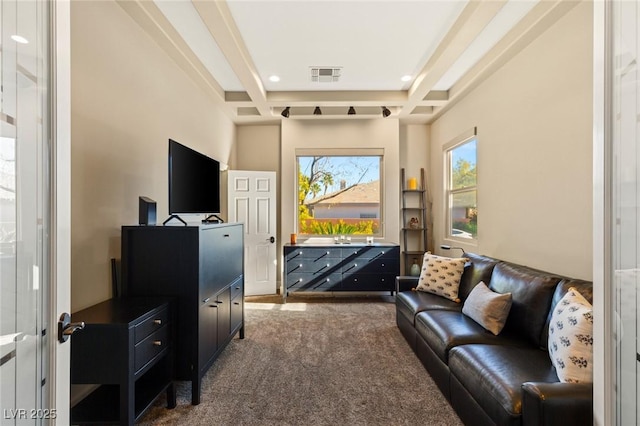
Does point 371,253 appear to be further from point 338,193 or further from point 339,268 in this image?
point 338,193

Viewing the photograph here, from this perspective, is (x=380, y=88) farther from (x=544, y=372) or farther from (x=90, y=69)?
(x=544, y=372)

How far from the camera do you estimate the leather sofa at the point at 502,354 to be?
4.01 feet

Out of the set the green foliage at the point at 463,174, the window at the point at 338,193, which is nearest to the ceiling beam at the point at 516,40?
the green foliage at the point at 463,174

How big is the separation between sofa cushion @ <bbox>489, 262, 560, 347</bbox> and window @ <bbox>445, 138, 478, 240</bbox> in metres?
1.61

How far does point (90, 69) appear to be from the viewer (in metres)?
1.99

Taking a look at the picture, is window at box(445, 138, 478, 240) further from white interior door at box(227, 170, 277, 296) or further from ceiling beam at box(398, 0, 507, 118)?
white interior door at box(227, 170, 277, 296)

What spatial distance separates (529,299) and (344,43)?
2.76 m

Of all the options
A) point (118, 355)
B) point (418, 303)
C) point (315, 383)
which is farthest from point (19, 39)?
point (418, 303)

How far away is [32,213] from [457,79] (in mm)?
4275

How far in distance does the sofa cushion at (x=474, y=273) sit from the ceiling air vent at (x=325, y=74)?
2.63m

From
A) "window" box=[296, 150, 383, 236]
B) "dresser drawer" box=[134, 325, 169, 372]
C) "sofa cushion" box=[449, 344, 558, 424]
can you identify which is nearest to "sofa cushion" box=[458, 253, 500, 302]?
"sofa cushion" box=[449, 344, 558, 424]

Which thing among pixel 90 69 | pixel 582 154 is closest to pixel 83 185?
pixel 90 69

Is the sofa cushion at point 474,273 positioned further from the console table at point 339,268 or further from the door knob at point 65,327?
the door knob at point 65,327

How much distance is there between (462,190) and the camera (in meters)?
4.23
